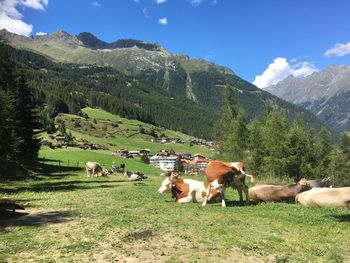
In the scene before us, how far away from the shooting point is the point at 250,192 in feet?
91.1

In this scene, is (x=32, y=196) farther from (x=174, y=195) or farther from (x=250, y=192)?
(x=250, y=192)

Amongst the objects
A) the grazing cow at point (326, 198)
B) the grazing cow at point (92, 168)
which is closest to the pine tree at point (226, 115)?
the grazing cow at point (92, 168)

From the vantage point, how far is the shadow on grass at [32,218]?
62.4ft

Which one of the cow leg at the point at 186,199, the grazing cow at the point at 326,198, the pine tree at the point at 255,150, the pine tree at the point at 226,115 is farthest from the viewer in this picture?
the pine tree at the point at 226,115

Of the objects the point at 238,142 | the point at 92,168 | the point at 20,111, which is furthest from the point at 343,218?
the point at 238,142

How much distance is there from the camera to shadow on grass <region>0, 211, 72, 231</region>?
749 inches

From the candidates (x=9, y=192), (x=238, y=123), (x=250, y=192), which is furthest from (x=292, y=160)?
(x=9, y=192)

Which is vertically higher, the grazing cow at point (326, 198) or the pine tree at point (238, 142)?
the pine tree at point (238, 142)

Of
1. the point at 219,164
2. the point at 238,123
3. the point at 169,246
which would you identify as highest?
the point at 238,123

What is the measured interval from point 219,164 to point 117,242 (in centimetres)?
1079

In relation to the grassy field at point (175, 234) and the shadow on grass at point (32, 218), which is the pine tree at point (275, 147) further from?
the shadow on grass at point (32, 218)

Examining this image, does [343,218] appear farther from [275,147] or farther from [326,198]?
[275,147]

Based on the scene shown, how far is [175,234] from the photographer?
16.3 m

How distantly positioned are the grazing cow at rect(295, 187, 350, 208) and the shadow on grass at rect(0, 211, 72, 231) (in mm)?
14160
